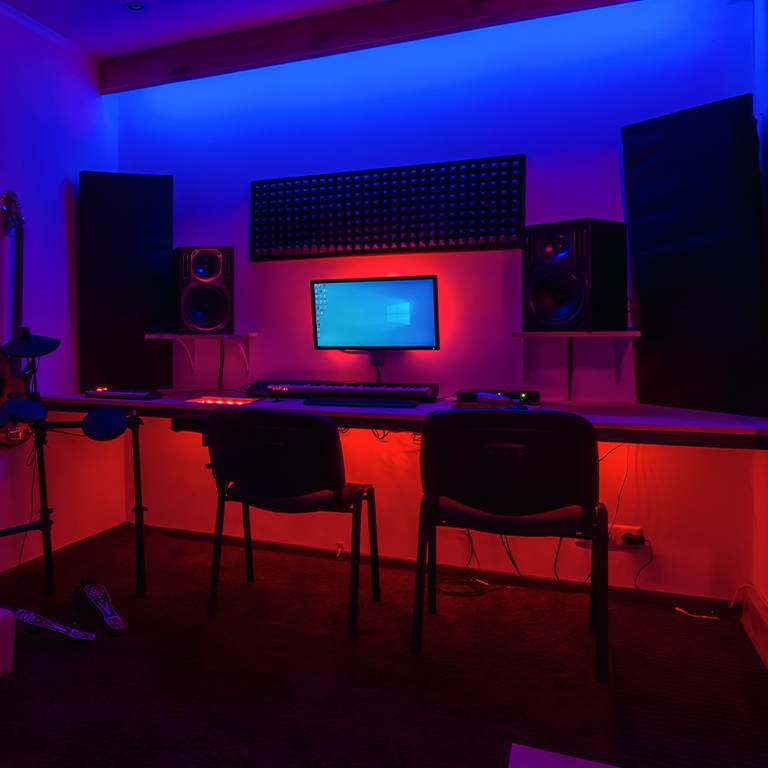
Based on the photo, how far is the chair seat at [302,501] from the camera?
1862mm

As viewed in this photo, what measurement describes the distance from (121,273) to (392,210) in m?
1.44

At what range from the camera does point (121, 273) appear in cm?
274

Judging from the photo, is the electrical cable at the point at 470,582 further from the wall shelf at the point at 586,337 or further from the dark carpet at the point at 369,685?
the wall shelf at the point at 586,337

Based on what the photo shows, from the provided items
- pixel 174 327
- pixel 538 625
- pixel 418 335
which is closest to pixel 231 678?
pixel 538 625

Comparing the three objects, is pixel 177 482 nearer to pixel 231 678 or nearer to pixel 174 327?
pixel 174 327

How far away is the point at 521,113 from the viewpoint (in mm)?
2365

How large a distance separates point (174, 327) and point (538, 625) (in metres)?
2.29

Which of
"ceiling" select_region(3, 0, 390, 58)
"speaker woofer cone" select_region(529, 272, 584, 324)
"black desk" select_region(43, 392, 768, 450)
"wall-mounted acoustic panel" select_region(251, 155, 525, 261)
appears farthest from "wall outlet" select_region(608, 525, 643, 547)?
"ceiling" select_region(3, 0, 390, 58)

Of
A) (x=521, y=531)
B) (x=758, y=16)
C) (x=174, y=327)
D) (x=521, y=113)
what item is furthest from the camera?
(x=174, y=327)

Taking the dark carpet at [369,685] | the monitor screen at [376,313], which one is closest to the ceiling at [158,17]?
the monitor screen at [376,313]

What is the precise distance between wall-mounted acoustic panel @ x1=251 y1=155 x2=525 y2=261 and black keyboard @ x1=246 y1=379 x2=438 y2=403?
69 centimetres

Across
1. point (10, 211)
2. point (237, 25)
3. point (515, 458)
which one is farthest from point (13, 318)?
point (515, 458)

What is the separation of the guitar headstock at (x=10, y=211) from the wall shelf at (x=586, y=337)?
7.46ft

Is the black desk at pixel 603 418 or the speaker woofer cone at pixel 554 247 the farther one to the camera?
the speaker woofer cone at pixel 554 247
